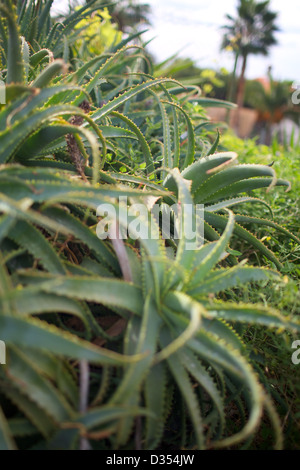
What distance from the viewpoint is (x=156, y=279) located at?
2.99 ft

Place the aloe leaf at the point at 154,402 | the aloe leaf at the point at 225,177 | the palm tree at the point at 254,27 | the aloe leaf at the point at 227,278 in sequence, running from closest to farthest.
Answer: the aloe leaf at the point at 154,402, the aloe leaf at the point at 227,278, the aloe leaf at the point at 225,177, the palm tree at the point at 254,27

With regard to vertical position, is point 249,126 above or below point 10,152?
above

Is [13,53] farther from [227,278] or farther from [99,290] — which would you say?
[227,278]

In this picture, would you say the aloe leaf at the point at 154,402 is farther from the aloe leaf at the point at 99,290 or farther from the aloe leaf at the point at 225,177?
the aloe leaf at the point at 225,177

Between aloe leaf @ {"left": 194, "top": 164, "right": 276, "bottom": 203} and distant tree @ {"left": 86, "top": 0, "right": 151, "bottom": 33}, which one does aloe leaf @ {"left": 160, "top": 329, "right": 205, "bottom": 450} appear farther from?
distant tree @ {"left": 86, "top": 0, "right": 151, "bottom": 33}

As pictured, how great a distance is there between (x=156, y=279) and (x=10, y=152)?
0.52 metres

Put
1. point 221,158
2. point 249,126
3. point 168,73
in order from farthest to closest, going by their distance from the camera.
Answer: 1. point 249,126
2. point 168,73
3. point 221,158

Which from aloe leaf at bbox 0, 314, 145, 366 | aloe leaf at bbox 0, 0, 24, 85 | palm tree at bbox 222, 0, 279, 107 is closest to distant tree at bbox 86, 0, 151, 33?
aloe leaf at bbox 0, 0, 24, 85

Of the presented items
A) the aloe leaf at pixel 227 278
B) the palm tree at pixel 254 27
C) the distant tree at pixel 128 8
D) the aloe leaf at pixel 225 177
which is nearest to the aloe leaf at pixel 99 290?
the aloe leaf at pixel 227 278

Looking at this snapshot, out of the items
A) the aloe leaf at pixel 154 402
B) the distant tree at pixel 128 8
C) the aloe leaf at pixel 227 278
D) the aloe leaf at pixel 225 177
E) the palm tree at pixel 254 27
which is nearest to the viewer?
the aloe leaf at pixel 154 402

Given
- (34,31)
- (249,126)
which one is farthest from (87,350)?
(249,126)

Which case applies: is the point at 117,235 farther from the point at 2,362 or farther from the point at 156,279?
the point at 2,362

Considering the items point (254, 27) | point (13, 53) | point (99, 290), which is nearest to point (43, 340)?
point (99, 290)

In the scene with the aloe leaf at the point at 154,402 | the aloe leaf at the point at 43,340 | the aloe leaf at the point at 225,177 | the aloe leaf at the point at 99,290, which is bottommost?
the aloe leaf at the point at 154,402
